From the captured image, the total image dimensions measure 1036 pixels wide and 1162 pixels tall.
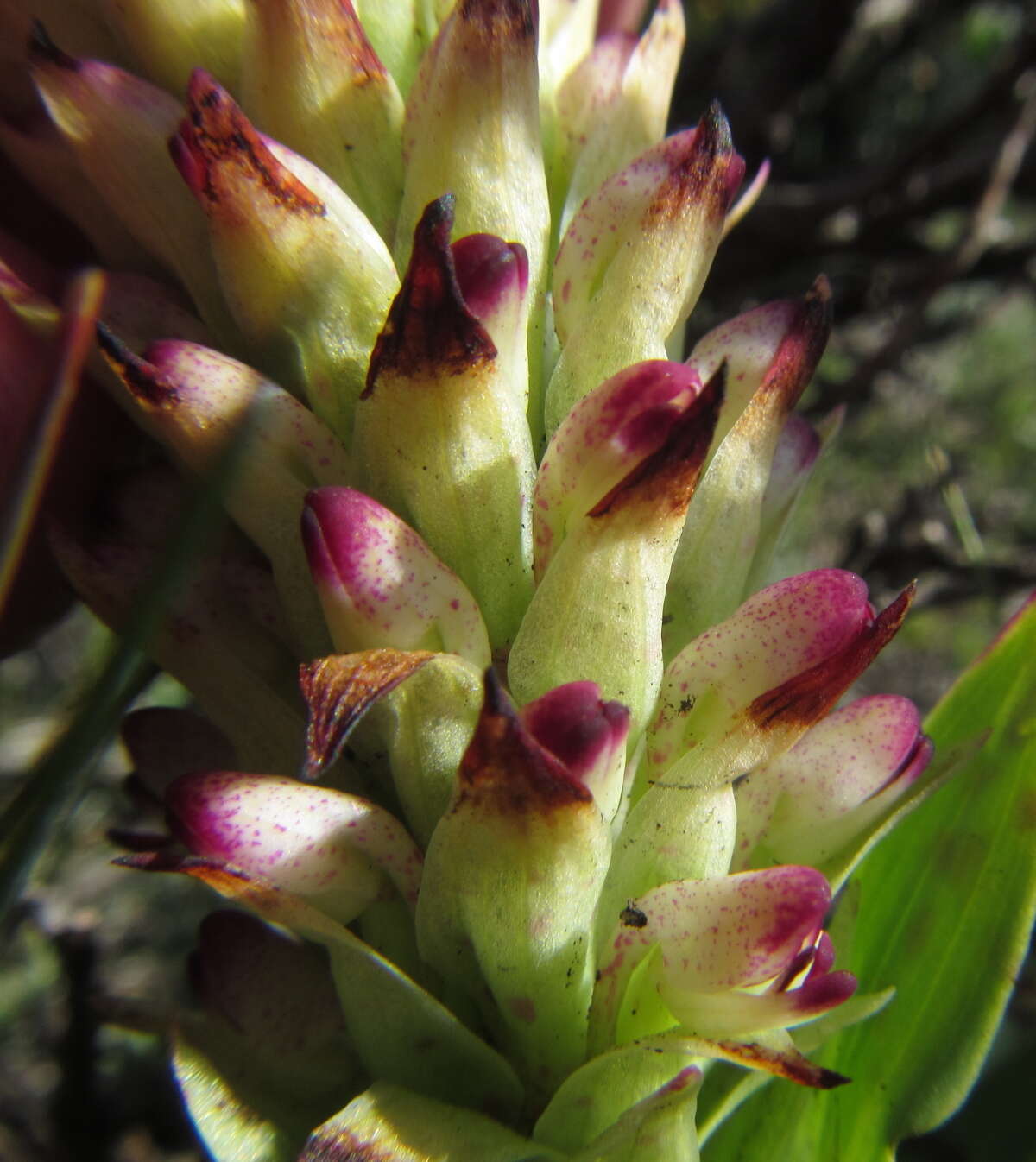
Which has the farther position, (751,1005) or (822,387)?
(822,387)

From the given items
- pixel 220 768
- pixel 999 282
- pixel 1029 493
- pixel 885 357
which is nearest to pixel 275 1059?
pixel 220 768

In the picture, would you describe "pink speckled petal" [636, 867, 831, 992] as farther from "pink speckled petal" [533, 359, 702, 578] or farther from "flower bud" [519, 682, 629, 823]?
"pink speckled petal" [533, 359, 702, 578]

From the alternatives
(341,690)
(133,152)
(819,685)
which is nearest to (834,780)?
(819,685)

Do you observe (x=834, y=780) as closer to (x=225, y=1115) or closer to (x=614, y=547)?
(x=614, y=547)

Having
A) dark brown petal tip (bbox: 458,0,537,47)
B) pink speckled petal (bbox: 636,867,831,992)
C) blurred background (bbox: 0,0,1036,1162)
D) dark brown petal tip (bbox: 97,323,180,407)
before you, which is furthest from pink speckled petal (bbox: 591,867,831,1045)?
blurred background (bbox: 0,0,1036,1162)

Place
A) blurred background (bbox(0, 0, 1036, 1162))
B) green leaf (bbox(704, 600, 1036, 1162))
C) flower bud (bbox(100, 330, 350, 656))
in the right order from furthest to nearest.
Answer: blurred background (bbox(0, 0, 1036, 1162)) < green leaf (bbox(704, 600, 1036, 1162)) < flower bud (bbox(100, 330, 350, 656))
